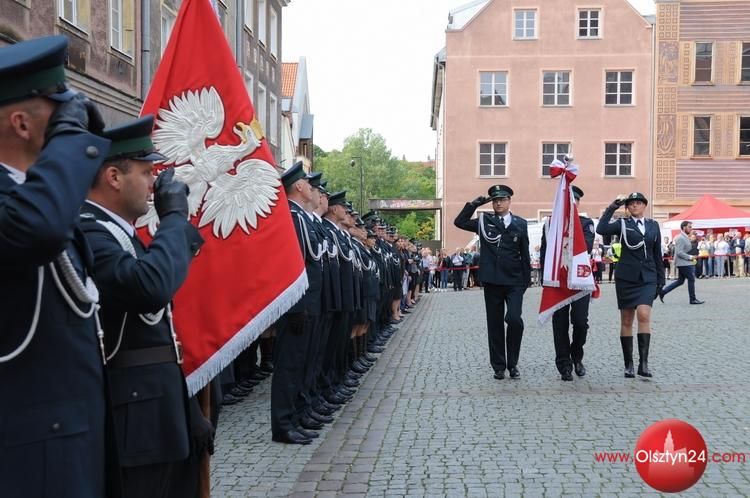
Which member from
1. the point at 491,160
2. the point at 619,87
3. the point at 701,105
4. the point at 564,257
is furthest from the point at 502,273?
the point at 701,105

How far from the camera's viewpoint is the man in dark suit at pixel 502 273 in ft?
33.1

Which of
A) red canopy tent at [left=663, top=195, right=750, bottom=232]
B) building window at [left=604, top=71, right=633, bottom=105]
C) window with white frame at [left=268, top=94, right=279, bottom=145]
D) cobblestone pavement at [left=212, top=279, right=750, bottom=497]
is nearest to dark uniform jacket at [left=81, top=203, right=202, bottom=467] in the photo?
cobblestone pavement at [left=212, top=279, right=750, bottom=497]

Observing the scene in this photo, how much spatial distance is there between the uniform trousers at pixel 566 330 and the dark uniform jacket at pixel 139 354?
717 centimetres

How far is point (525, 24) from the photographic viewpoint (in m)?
46.0

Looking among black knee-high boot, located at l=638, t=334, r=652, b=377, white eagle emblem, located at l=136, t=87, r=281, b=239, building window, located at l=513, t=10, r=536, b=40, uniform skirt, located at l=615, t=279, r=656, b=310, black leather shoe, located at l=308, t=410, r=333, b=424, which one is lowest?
black leather shoe, located at l=308, t=410, r=333, b=424

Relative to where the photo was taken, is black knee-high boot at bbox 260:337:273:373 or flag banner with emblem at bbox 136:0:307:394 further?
black knee-high boot at bbox 260:337:273:373

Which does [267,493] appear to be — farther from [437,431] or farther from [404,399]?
[404,399]

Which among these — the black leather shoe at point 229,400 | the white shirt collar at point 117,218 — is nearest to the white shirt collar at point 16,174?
the white shirt collar at point 117,218

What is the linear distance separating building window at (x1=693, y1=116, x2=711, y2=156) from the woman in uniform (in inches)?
1473

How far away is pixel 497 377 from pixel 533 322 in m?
8.30

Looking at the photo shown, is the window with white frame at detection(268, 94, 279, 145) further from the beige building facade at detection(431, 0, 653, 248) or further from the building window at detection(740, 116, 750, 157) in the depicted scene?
the building window at detection(740, 116, 750, 157)

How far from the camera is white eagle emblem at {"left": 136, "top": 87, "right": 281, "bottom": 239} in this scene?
15.1 feet

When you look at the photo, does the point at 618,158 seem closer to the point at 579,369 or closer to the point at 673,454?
the point at 579,369

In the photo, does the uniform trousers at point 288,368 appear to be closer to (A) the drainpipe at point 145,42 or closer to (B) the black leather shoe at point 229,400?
(B) the black leather shoe at point 229,400
